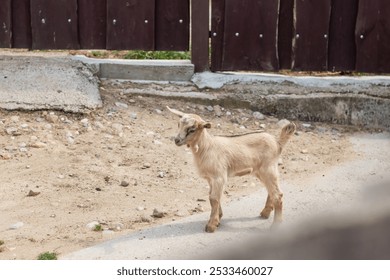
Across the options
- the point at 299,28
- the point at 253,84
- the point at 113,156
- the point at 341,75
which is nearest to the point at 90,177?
the point at 113,156

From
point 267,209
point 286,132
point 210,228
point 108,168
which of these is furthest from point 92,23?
point 210,228

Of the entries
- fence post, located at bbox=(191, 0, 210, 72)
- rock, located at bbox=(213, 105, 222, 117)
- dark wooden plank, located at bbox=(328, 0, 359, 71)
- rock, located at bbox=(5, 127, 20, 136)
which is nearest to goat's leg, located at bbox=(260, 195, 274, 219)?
rock, located at bbox=(213, 105, 222, 117)

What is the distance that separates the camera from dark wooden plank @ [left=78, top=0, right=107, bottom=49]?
9617 millimetres

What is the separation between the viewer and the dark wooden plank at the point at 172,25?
9539mm

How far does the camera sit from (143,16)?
9570 mm

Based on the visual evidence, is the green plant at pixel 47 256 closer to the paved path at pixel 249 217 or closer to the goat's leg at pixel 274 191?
the paved path at pixel 249 217

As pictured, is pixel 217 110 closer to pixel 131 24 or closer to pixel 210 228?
pixel 131 24

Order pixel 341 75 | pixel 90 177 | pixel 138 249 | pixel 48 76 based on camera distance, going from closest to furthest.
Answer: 1. pixel 138 249
2. pixel 90 177
3. pixel 48 76
4. pixel 341 75

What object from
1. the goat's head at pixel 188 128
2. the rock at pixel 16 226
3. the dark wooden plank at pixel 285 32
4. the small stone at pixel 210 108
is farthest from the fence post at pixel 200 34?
the rock at pixel 16 226

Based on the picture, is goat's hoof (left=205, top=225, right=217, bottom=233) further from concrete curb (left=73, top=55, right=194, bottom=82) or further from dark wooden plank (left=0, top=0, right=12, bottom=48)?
dark wooden plank (left=0, top=0, right=12, bottom=48)

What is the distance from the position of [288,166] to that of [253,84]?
5.16ft

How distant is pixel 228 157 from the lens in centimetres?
664

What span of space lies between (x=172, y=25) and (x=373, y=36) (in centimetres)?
229

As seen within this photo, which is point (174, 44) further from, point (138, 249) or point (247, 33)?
point (138, 249)
